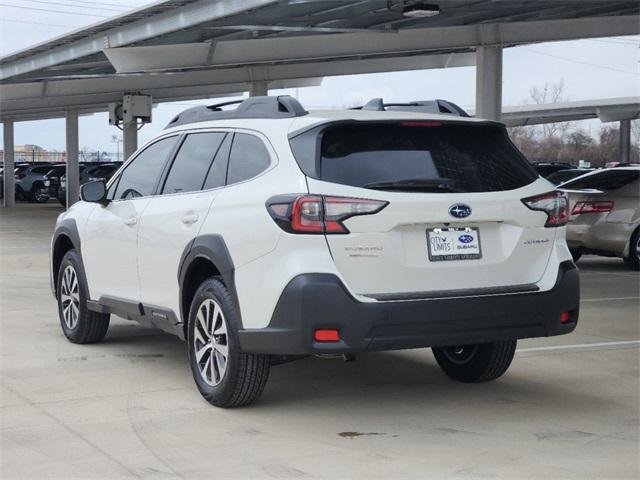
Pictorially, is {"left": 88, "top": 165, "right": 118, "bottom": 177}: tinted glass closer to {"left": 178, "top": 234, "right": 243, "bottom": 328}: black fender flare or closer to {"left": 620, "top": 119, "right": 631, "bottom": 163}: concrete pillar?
{"left": 178, "top": 234, "right": 243, "bottom": 328}: black fender flare

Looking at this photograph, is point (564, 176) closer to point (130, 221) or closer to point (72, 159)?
point (130, 221)

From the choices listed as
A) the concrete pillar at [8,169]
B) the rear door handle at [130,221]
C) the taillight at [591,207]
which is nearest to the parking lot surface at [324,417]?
the rear door handle at [130,221]

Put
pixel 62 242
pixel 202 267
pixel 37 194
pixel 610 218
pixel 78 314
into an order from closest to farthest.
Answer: pixel 202 267
pixel 78 314
pixel 62 242
pixel 610 218
pixel 37 194

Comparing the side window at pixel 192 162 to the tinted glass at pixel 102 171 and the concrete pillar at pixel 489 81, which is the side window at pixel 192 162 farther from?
the tinted glass at pixel 102 171

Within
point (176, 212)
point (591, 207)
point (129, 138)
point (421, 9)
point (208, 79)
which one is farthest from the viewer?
point (129, 138)

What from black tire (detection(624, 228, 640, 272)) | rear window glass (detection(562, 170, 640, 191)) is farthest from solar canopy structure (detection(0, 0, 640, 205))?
black tire (detection(624, 228, 640, 272))

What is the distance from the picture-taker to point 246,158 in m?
6.84

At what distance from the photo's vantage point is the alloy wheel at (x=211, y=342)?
664 cm

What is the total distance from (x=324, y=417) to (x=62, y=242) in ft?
12.7

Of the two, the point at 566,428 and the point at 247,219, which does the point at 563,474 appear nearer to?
the point at 566,428

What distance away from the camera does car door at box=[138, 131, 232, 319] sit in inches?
279

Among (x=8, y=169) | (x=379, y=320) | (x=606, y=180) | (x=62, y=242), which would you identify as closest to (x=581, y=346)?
(x=379, y=320)

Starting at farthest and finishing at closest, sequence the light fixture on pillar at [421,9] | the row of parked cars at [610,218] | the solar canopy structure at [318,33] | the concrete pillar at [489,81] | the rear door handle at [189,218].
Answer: the concrete pillar at [489,81] < the solar canopy structure at [318,33] < the light fixture on pillar at [421,9] < the row of parked cars at [610,218] < the rear door handle at [189,218]

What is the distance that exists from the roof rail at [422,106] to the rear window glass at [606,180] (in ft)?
28.9
